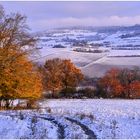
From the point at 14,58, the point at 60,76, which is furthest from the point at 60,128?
the point at 60,76

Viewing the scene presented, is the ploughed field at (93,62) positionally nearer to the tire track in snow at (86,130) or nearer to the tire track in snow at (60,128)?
the tire track in snow at (60,128)

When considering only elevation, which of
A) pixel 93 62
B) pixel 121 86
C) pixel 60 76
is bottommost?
pixel 121 86

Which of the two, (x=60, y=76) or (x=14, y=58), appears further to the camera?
(x=60, y=76)

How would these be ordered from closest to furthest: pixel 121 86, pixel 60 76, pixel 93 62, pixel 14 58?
pixel 14 58
pixel 121 86
pixel 60 76
pixel 93 62

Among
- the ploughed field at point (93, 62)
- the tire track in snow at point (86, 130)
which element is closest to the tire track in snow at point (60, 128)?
the tire track in snow at point (86, 130)

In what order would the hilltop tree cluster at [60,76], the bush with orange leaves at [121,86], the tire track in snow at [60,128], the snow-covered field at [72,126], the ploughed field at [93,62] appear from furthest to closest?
the ploughed field at [93,62] < the hilltop tree cluster at [60,76] < the bush with orange leaves at [121,86] < the snow-covered field at [72,126] < the tire track in snow at [60,128]

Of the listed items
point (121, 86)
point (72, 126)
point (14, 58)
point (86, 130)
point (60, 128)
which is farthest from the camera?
point (121, 86)

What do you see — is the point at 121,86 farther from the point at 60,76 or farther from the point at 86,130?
the point at 86,130

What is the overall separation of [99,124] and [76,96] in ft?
169

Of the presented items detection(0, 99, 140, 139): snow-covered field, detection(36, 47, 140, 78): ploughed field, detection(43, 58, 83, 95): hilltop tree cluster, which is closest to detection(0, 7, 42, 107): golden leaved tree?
detection(0, 99, 140, 139): snow-covered field

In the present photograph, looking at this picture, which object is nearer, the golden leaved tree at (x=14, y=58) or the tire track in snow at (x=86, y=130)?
the tire track in snow at (x=86, y=130)

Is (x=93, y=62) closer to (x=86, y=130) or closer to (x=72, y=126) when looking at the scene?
(x=72, y=126)

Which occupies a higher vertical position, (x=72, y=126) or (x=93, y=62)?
(x=72, y=126)

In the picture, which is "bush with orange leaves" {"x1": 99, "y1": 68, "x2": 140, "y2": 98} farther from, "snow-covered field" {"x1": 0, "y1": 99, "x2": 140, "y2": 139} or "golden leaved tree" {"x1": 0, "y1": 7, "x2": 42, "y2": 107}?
"snow-covered field" {"x1": 0, "y1": 99, "x2": 140, "y2": 139}
